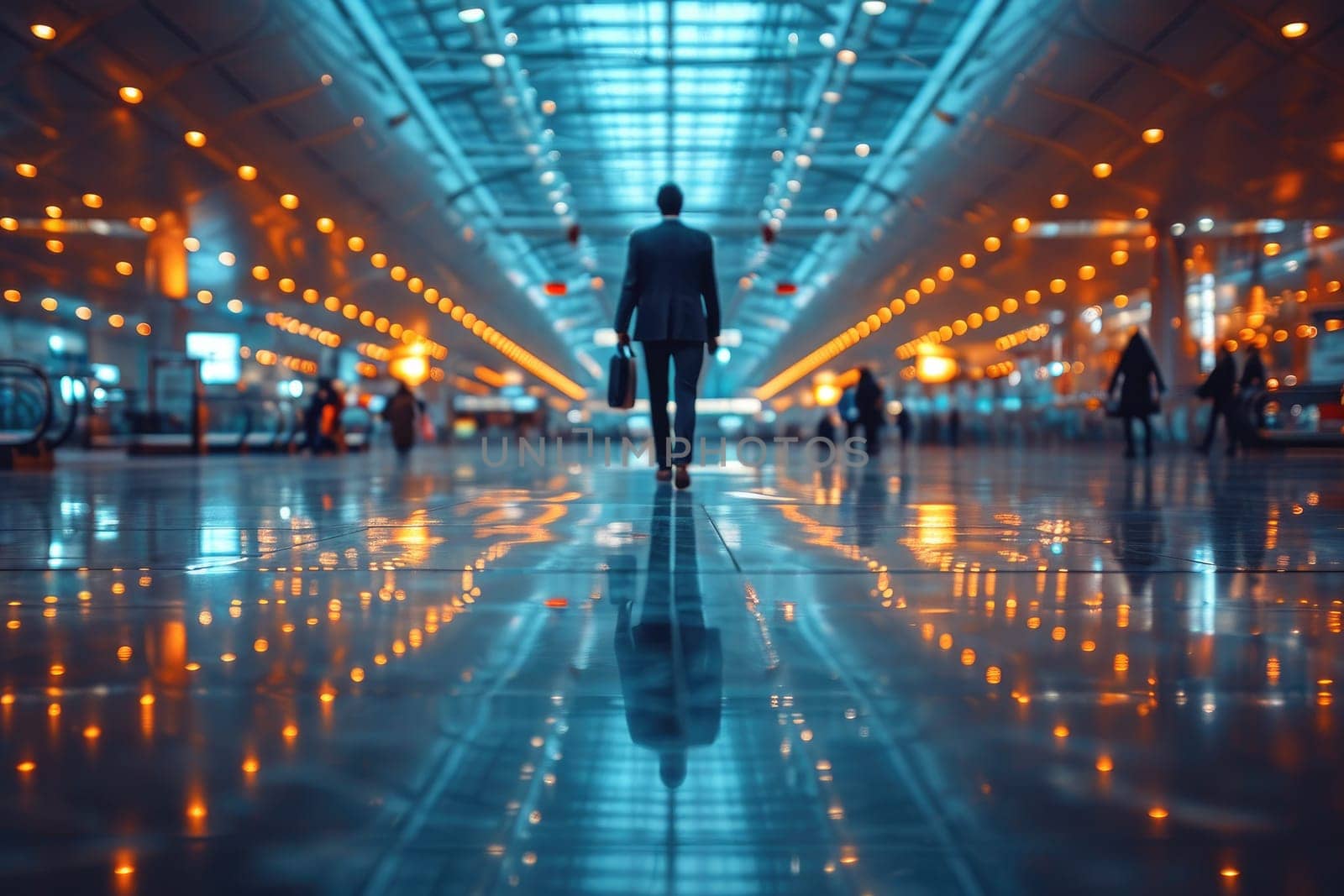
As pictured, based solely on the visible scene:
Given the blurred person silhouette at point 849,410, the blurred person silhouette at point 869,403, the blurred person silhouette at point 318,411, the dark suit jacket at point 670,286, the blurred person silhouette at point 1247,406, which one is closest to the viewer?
Result: the dark suit jacket at point 670,286

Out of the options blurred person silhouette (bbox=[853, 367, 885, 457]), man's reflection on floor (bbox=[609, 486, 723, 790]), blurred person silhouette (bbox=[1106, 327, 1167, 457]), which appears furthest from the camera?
blurred person silhouette (bbox=[853, 367, 885, 457])

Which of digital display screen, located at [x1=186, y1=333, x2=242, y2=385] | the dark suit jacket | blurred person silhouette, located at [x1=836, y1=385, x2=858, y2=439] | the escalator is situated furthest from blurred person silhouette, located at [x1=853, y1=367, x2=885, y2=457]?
the dark suit jacket

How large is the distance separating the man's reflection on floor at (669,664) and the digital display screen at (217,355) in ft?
74.2

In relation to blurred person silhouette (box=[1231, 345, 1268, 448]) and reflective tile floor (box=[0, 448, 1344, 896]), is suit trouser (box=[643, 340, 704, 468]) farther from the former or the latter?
blurred person silhouette (box=[1231, 345, 1268, 448])

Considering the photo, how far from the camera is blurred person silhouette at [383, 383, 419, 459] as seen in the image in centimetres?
2366

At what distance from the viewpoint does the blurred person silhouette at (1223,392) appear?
19.4 meters

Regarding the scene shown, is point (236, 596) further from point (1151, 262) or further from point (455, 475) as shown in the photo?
point (1151, 262)

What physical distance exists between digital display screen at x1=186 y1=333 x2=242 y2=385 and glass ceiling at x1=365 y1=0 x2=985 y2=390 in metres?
6.55

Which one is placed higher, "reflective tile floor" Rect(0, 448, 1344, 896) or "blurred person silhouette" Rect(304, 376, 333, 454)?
"blurred person silhouette" Rect(304, 376, 333, 454)

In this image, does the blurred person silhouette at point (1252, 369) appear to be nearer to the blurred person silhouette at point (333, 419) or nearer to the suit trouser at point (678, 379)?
the suit trouser at point (678, 379)

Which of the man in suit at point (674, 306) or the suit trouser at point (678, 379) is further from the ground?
the man in suit at point (674, 306)

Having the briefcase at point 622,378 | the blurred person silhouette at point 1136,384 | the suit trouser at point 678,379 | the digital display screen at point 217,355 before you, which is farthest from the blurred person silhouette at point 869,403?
the suit trouser at point 678,379

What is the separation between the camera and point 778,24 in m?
21.7

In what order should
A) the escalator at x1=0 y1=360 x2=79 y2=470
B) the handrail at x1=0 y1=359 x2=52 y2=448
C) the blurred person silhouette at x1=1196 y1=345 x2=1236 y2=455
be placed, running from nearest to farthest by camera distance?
the handrail at x1=0 y1=359 x2=52 y2=448
the escalator at x1=0 y1=360 x2=79 y2=470
the blurred person silhouette at x1=1196 y1=345 x2=1236 y2=455
